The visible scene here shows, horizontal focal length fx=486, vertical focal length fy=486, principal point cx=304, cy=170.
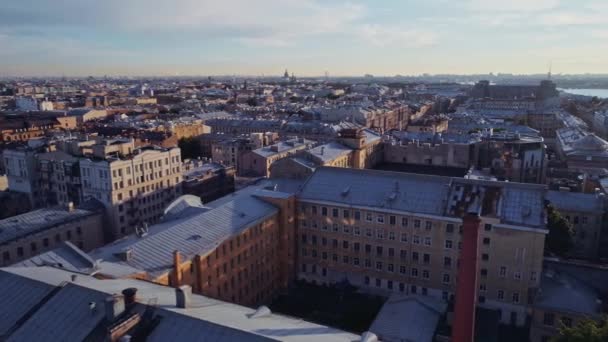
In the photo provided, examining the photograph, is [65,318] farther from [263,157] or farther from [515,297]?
[263,157]

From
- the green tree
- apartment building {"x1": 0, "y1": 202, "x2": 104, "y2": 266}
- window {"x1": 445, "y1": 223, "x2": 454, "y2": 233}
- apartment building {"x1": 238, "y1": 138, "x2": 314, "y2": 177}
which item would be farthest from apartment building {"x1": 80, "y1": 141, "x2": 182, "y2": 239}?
the green tree

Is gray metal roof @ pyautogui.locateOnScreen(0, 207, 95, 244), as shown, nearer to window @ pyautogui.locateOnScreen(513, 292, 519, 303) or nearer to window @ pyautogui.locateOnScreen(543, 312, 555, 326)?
window @ pyautogui.locateOnScreen(513, 292, 519, 303)

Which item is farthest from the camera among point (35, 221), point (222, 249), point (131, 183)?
point (131, 183)

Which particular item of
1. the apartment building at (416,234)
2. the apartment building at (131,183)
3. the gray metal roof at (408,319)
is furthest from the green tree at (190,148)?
the gray metal roof at (408,319)

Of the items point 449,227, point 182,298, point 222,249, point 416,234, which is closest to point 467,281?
point 449,227

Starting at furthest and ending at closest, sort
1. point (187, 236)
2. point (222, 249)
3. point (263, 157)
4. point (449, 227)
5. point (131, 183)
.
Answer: point (263, 157) → point (131, 183) → point (449, 227) → point (222, 249) → point (187, 236)

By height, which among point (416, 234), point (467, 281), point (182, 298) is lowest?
point (416, 234)

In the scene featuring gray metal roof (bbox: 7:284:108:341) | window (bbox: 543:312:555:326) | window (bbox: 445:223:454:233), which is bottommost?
window (bbox: 543:312:555:326)

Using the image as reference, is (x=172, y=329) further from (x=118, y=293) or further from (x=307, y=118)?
(x=307, y=118)
